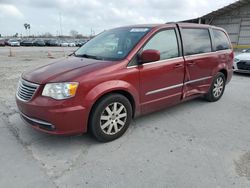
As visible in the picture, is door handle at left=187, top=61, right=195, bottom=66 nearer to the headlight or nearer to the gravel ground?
the gravel ground

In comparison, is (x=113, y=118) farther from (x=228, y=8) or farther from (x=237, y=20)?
(x=237, y=20)

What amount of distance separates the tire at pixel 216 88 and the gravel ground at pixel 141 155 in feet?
2.93

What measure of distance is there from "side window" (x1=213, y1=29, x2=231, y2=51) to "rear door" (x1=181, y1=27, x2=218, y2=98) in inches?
10.6

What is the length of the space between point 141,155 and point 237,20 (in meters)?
23.5

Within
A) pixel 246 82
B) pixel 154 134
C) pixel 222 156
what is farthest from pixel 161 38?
pixel 246 82

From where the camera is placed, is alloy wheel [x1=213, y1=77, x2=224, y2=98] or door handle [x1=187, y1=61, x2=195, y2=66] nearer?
door handle [x1=187, y1=61, x2=195, y2=66]

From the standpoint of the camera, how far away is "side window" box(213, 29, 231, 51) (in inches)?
192

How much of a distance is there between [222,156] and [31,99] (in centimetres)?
264

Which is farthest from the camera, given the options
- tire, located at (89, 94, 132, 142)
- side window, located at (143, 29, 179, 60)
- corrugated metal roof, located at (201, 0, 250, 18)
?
corrugated metal roof, located at (201, 0, 250, 18)

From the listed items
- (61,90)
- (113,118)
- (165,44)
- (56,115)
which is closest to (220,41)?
(165,44)

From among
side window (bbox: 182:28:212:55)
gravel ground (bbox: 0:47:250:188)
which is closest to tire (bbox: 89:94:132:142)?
gravel ground (bbox: 0:47:250:188)

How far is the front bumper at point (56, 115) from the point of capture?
8.90ft

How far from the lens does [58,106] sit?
2.71 metres

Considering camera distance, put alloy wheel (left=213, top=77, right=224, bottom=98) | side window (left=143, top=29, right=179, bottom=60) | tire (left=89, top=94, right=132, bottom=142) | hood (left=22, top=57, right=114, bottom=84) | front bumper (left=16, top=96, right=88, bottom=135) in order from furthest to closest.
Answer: alloy wheel (left=213, top=77, right=224, bottom=98) < side window (left=143, top=29, right=179, bottom=60) < tire (left=89, top=94, right=132, bottom=142) < hood (left=22, top=57, right=114, bottom=84) < front bumper (left=16, top=96, right=88, bottom=135)
